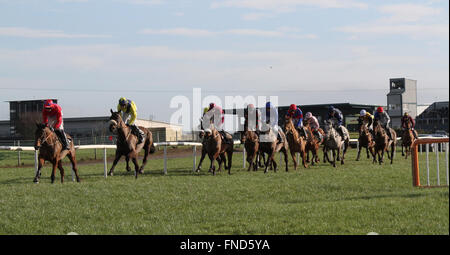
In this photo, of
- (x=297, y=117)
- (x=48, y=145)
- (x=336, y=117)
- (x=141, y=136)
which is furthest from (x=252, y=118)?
(x=48, y=145)

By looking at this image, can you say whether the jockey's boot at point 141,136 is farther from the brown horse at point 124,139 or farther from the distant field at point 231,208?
the distant field at point 231,208

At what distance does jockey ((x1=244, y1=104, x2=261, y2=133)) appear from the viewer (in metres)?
17.6

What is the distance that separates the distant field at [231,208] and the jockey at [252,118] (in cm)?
448

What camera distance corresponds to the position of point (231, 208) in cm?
894

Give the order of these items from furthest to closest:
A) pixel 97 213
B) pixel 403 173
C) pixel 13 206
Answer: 1. pixel 403 173
2. pixel 13 206
3. pixel 97 213

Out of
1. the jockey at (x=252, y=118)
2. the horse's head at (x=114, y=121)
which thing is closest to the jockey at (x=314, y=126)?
the jockey at (x=252, y=118)

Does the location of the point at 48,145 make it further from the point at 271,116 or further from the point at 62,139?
the point at 271,116

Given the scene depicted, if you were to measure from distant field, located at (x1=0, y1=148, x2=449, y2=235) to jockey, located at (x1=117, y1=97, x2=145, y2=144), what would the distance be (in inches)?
173

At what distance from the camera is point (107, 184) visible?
1312 cm

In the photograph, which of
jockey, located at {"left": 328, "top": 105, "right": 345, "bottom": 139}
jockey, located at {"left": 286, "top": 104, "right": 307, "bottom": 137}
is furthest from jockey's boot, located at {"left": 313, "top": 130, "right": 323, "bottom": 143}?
jockey, located at {"left": 328, "top": 105, "right": 345, "bottom": 139}

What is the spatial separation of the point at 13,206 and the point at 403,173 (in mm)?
10289
